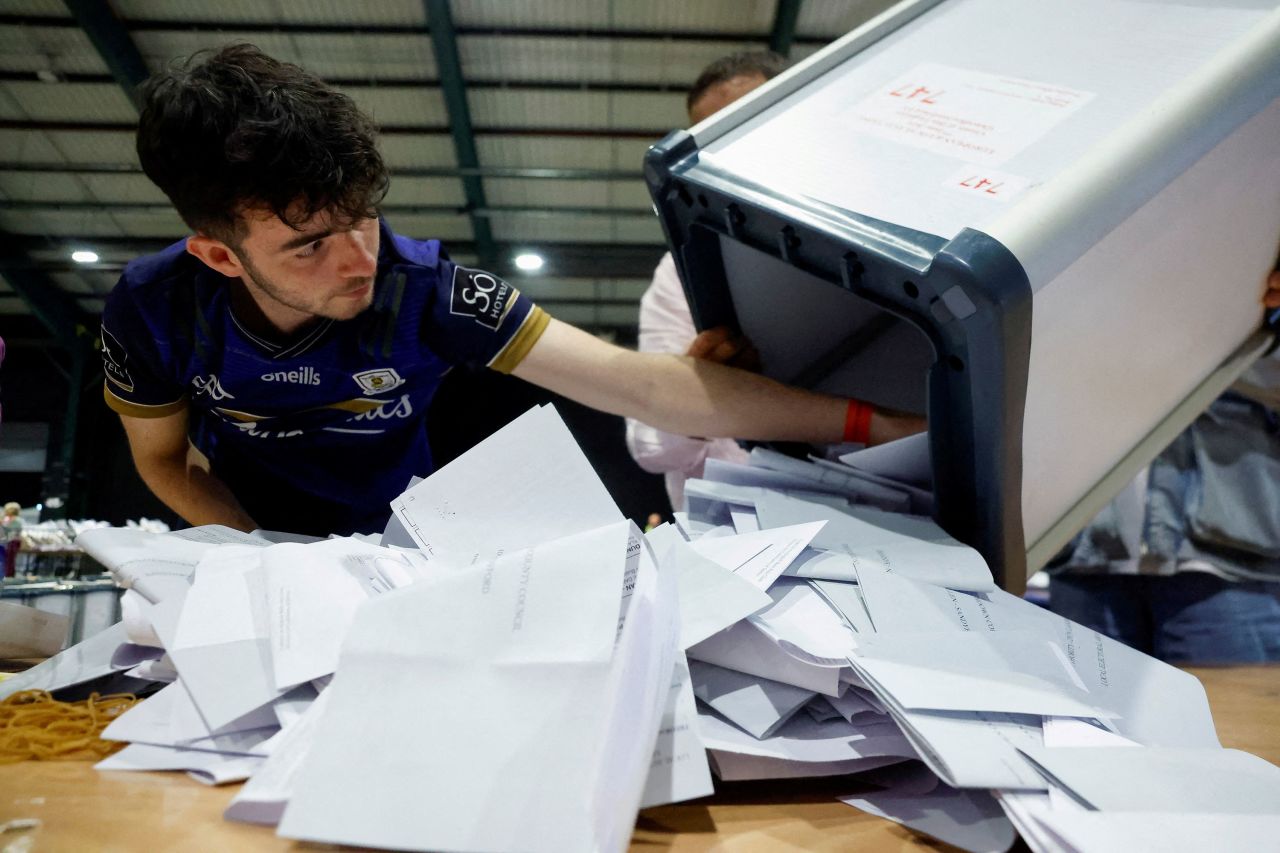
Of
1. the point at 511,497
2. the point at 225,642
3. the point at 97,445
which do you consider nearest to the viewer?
the point at 225,642

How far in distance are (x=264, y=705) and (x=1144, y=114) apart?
0.77 m

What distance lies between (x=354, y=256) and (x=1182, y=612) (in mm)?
1364

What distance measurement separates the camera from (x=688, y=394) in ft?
3.15

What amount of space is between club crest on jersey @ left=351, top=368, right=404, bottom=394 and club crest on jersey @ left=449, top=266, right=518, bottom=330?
0.40ft

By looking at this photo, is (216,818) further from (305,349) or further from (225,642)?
(305,349)

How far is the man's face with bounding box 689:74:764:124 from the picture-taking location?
160cm

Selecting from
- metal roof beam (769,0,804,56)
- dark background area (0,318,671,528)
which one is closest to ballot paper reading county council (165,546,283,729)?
metal roof beam (769,0,804,56)

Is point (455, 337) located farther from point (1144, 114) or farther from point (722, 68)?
point (722, 68)

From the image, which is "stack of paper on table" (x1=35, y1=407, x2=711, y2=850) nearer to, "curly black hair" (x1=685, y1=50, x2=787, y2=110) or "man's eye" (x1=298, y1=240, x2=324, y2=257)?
"man's eye" (x1=298, y1=240, x2=324, y2=257)

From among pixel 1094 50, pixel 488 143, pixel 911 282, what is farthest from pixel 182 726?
pixel 488 143

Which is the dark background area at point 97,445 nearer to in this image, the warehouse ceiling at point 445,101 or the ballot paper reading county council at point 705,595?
the warehouse ceiling at point 445,101

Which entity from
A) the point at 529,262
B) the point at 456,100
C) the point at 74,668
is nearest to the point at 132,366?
the point at 74,668

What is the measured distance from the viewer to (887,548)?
679 mm

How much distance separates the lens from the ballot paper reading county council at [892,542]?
2.11 feet
